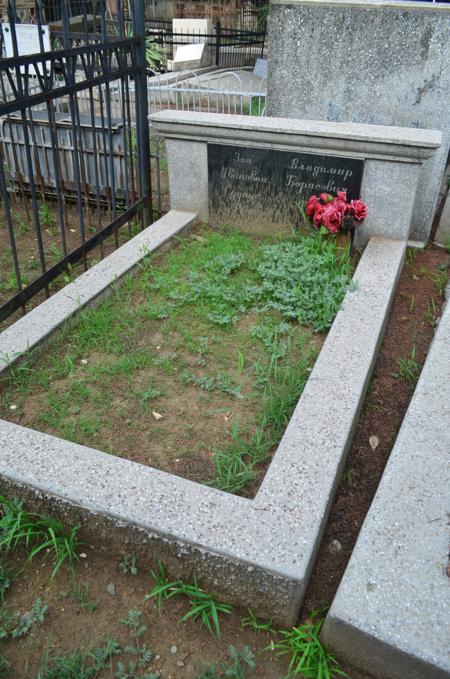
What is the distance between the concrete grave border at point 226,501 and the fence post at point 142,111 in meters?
2.71

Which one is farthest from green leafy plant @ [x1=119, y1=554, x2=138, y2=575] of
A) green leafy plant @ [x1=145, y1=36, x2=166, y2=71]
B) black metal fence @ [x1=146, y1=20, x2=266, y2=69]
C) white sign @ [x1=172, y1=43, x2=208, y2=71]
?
black metal fence @ [x1=146, y1=20, x2=266, y2=69]

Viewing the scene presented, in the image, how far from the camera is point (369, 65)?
446cm

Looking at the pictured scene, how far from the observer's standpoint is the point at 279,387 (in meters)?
2.86

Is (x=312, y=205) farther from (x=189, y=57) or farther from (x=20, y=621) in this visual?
(x=189, y=57)

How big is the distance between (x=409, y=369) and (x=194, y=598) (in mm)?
1781

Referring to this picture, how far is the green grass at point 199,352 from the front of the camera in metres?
2.66

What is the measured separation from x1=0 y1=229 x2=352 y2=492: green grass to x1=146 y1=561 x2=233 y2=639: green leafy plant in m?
0.43

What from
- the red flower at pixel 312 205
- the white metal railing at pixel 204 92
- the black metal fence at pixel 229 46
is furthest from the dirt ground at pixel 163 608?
the black metal fence at pixel 229 46

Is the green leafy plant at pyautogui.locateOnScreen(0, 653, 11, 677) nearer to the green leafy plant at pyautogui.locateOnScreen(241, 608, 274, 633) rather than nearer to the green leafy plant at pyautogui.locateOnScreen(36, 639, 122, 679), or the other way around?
the green leafy plant at pyautogui.locateOnScreen(36, 639, 122, 679)

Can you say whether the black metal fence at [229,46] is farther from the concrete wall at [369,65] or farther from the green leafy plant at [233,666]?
the green leafy plant at [233,666]

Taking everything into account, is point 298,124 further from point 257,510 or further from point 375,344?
point 257,510

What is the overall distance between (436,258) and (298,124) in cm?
147

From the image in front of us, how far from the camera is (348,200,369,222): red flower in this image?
400 centimetres

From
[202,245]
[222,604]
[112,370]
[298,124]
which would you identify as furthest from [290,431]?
[298,124]
